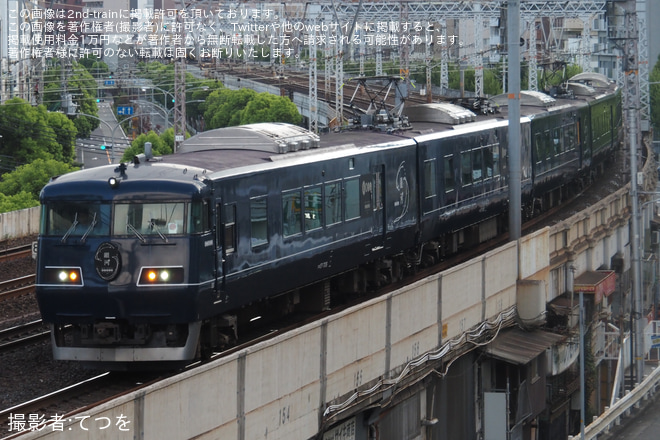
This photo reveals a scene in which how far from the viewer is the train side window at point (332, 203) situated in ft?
56.9

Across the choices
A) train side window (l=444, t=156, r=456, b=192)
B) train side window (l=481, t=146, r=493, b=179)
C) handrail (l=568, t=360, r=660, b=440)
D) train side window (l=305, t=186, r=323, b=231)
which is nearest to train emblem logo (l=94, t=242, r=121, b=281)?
train side window (l=305, t=186, r=323, b=231)

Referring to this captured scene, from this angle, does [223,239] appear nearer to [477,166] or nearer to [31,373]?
[31,373]

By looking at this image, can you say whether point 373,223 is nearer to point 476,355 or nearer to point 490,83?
point 476,355

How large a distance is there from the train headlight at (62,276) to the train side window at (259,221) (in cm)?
238

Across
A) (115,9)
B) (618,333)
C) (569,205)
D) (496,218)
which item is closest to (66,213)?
(496,218)

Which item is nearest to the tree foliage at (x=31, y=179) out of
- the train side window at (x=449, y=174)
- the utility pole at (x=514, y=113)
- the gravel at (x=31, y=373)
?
the train side window at (x=449, y=174)

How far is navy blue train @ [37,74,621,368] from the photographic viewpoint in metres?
13.6

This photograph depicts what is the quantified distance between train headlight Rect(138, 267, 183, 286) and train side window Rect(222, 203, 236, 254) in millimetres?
916

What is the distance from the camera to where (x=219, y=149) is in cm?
1723

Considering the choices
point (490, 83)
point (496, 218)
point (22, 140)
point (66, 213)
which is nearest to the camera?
point (66, 213)

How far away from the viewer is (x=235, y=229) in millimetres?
14641

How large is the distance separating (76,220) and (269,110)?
51.4 metres

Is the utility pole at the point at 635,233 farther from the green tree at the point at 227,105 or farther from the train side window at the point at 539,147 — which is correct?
the green tree at the point at 227,105

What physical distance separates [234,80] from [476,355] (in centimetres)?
6921
